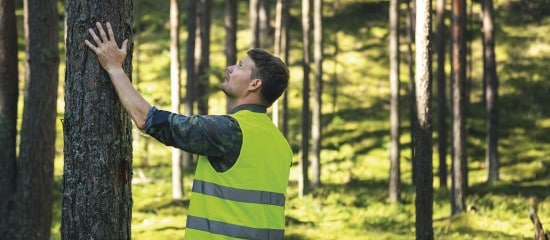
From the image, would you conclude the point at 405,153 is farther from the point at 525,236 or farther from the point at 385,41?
the point at 525,236

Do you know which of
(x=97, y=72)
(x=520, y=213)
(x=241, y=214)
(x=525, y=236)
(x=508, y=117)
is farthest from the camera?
(x=508, y=117)

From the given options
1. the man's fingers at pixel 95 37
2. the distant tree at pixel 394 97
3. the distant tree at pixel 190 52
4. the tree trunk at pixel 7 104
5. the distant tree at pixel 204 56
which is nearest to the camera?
the man's fingers at pixel 95 37

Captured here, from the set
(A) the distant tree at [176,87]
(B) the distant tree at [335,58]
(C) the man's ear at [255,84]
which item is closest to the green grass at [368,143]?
(B) the distant tree at [335,58]

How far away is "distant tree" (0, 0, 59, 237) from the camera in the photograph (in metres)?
14.4

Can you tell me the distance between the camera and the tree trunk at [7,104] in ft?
49.1

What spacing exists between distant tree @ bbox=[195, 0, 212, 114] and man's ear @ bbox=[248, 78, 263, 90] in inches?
1032

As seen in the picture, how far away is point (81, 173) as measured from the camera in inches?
211

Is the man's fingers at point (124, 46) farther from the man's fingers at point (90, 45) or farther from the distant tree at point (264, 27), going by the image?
the distant tree at point (264, 27)

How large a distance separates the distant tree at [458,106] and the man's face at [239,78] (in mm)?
18875

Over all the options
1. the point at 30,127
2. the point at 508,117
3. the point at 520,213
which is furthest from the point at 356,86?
the point at 30,127

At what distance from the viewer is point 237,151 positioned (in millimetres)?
4945

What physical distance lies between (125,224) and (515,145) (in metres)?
36.8

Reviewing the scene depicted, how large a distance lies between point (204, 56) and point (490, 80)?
10.9 m

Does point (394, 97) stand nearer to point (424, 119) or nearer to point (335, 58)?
point (424, 119)
